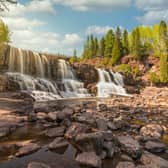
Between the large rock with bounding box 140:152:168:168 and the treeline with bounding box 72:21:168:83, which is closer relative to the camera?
the large rock with bounding box 140:152:168:168

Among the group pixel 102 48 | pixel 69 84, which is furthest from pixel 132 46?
pixel 69 84

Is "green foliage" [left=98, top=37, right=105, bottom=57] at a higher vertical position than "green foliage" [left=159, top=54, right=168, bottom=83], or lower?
higher

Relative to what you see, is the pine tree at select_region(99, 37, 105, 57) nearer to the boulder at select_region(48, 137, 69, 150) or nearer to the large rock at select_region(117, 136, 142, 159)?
the large rock at select_region(117, 136, 142, 159)

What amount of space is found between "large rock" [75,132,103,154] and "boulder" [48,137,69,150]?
73 centimetres

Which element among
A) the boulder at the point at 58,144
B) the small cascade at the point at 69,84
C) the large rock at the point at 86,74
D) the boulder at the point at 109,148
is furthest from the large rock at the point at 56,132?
the large rock at the point at 86,74

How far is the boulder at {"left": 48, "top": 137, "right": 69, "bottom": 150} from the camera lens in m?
8.37

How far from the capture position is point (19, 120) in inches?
484

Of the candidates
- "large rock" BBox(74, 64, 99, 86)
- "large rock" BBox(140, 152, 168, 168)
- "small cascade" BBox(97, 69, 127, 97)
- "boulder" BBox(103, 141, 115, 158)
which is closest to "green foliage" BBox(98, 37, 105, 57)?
"small cascade" BBox(97, 69, 127, 97)

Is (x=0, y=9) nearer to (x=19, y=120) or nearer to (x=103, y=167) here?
(x=19, y=120)

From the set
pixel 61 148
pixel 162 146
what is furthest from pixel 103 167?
pixel 162 146

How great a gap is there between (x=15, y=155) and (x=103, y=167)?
3.21 m

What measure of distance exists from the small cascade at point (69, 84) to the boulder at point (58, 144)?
21200mm

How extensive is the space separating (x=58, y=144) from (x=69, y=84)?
84.3 ft

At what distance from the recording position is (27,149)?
784 cm
